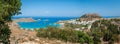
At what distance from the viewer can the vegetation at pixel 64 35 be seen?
3503 cm

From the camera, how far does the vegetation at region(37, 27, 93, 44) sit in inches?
1379

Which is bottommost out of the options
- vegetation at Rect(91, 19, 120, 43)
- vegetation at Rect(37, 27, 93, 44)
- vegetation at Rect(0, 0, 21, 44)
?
vegetation at Rect(91, 19, 120, 43)

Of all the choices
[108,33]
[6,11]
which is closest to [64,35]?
[108,33]

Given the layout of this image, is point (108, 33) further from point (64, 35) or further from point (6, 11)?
point (6, 11)

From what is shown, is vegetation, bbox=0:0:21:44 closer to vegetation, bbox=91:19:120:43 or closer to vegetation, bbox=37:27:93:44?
vegetation, bbox=37:27:93:44

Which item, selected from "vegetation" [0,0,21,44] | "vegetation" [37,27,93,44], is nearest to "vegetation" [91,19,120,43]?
"vegetation" [37,27,93,44]

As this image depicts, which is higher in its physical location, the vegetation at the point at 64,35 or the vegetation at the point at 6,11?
the vegetation at the point at 6,11

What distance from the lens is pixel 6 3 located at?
61.4 feet

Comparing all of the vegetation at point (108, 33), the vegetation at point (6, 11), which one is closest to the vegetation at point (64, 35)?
the vegetation at point (108, 33)

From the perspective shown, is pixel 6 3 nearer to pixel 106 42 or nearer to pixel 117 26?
pixel 106 42

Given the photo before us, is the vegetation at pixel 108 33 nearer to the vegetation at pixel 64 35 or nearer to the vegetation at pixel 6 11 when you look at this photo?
the vegetation at pixel 64 35

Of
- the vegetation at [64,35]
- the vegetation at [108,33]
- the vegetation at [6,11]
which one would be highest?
the vegetation at [6,11]

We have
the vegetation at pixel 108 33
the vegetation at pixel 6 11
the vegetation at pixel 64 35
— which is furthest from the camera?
the vegetation at pixel 108 33

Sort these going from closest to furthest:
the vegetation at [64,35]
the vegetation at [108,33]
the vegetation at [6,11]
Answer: the vegetation at [6,11] < the vegetation at [64,35] < the vegetation at [108,33]
